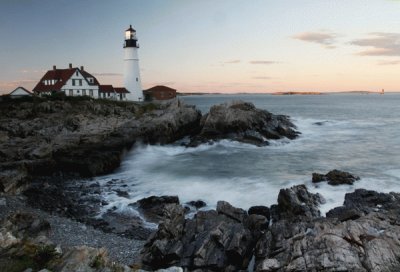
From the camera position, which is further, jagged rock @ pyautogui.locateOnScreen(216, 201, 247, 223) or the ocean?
the ocean

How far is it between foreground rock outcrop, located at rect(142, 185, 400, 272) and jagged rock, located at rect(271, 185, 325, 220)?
682mm

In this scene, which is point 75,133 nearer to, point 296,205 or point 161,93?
point 296,205

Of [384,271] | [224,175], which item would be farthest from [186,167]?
[384,271]

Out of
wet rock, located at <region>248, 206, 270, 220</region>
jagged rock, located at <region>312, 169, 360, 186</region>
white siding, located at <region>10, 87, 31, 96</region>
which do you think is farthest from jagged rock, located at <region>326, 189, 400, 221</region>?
white siding, located at <region>10, 87, 31, 96</region>

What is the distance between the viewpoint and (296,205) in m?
14.6

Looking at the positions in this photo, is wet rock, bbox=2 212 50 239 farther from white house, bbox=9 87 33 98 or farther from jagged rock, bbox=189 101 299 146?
white house, bbox=9 87 33 98

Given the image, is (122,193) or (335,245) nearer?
(335,245)

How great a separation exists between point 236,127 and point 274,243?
27.0 m

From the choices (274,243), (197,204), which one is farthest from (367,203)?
(197,204)

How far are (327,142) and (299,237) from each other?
29.8 metres

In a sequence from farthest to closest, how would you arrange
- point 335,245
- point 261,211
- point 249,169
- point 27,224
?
point 249,169, point 261,211, point 27,224, point 335,245

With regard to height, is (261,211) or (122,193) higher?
(261,211)

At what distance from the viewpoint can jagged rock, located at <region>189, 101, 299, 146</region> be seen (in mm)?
36250

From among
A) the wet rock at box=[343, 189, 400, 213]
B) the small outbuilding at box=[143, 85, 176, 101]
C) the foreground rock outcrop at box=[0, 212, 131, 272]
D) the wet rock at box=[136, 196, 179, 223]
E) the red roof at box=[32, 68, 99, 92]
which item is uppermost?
the red roof at box=[32, 68, 99, 92]
